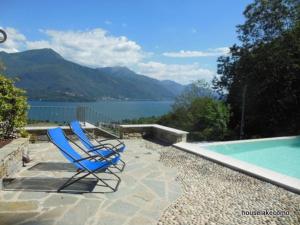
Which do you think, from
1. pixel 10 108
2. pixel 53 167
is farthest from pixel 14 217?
pixel 10 108

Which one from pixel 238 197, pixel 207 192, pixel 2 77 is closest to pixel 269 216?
pixel 238 197

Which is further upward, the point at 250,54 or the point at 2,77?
the point at 250,54

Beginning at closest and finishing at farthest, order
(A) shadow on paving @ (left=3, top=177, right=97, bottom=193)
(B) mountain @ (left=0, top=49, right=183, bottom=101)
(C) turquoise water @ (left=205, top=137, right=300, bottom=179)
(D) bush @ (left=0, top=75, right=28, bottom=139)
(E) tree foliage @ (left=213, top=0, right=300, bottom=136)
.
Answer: (A) shadow on paving @ (left=3, top=177, right=97, bottom=193) < (D) bush @ (left=0, top=75, right=28, bottom=139) < (C) turquoise water @ (left=205, top=137, right=300, bottom=179) < (E) tree foliage @ (left=213, top=0, right=300, bottom=136) < (B) mountain @ (left=0, top=49, right=183, bottom=101)

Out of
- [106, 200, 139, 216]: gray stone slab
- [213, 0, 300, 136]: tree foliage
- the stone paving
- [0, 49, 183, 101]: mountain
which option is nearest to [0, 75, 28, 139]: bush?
the stone paving

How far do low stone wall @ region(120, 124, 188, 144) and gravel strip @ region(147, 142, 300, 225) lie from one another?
2.40 meters

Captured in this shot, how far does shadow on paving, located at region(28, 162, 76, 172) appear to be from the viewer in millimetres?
5645

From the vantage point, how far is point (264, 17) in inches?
571

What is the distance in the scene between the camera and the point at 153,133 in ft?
32.6

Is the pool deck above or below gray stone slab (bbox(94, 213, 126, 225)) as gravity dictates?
above

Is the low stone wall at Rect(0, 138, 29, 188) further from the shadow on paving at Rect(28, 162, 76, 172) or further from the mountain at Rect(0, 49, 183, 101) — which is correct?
the mountain at Rect(0, 49, 183, 101)

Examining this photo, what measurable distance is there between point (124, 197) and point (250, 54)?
470 inches

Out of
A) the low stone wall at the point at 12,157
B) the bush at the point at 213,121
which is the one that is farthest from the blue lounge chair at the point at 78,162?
the bush at the point at 213,121

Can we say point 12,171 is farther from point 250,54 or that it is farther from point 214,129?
point 250,54

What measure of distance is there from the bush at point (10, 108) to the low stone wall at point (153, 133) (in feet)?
11.5
